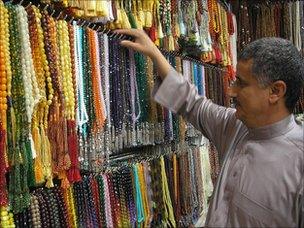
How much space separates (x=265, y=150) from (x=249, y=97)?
180 millimetres

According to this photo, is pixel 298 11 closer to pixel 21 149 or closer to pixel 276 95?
pixel 276 95

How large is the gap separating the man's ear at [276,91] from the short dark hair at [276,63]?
14mm

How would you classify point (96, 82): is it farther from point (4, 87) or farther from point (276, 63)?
point (276, 63)

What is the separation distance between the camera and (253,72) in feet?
4.43

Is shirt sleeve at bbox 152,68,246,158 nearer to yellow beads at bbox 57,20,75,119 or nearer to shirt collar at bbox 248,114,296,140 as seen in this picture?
shirt collar at bbox 248,114,296,140

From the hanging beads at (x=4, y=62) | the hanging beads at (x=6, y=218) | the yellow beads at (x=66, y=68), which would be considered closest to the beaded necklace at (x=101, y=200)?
the yellow beads at (x=66, y=68)

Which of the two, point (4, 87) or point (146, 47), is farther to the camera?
point (146, 47)

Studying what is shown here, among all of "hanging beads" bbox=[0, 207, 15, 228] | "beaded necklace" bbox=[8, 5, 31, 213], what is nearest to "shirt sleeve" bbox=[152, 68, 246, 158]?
"beaded necklace" bbox=[8, 5, 31, 213]

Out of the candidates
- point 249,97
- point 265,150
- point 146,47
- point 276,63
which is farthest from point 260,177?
point 146,47

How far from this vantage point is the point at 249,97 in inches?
53.8

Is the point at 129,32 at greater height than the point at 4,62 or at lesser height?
greater

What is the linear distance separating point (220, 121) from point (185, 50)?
94 cm

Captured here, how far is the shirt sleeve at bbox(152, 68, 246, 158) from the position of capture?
5.24 feet

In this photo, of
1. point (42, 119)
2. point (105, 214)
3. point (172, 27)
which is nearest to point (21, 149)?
point (42, 119)
